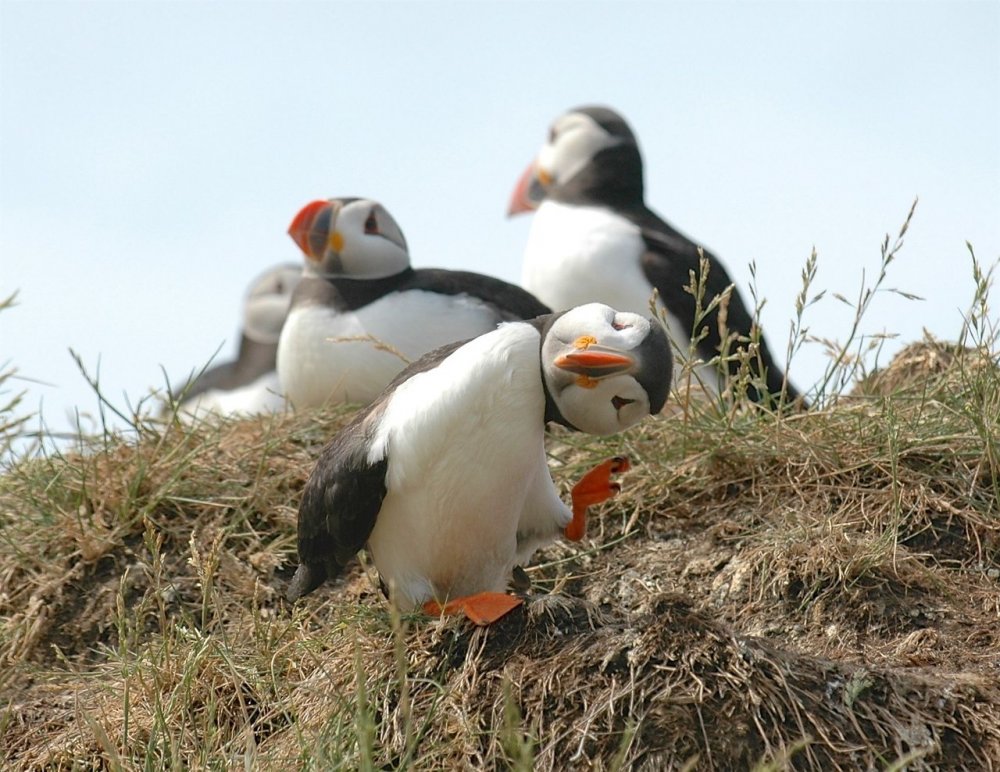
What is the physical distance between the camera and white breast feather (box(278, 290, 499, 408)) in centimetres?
660

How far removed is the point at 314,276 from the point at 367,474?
321 cm

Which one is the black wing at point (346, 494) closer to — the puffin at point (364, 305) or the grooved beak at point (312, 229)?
the puffin at point (364, 305)

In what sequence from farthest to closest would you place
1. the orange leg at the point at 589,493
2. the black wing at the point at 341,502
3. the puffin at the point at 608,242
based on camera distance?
the puffin at the point at 608,242, the orange leg at the point at 589,493, the black wing at the point at 341,502

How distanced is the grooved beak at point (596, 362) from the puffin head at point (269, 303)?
8156 mm

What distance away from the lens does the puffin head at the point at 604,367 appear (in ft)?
12.0

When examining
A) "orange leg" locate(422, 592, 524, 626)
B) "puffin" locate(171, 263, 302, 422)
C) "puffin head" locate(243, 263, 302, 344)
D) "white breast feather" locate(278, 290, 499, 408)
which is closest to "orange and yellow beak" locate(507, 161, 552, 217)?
"puffin" locate(171, 263, 302, 422)

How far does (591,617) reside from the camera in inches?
154

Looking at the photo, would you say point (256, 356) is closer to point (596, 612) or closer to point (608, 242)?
point (608, 242)

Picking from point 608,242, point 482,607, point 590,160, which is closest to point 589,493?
point 482,607

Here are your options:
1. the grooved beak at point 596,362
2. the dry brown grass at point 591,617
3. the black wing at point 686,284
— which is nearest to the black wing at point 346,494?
the dry brown grass at point 591,617

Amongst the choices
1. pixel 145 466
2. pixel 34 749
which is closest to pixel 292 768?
pixel 34 749

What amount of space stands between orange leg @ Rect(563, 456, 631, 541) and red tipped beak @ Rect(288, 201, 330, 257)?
9.84 ft

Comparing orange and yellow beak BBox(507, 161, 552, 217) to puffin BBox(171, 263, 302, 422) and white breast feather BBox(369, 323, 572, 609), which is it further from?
white breast feather BBox(369, 323, 572, 609)

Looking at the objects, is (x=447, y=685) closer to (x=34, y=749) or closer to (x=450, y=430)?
(x=450, y=430)
